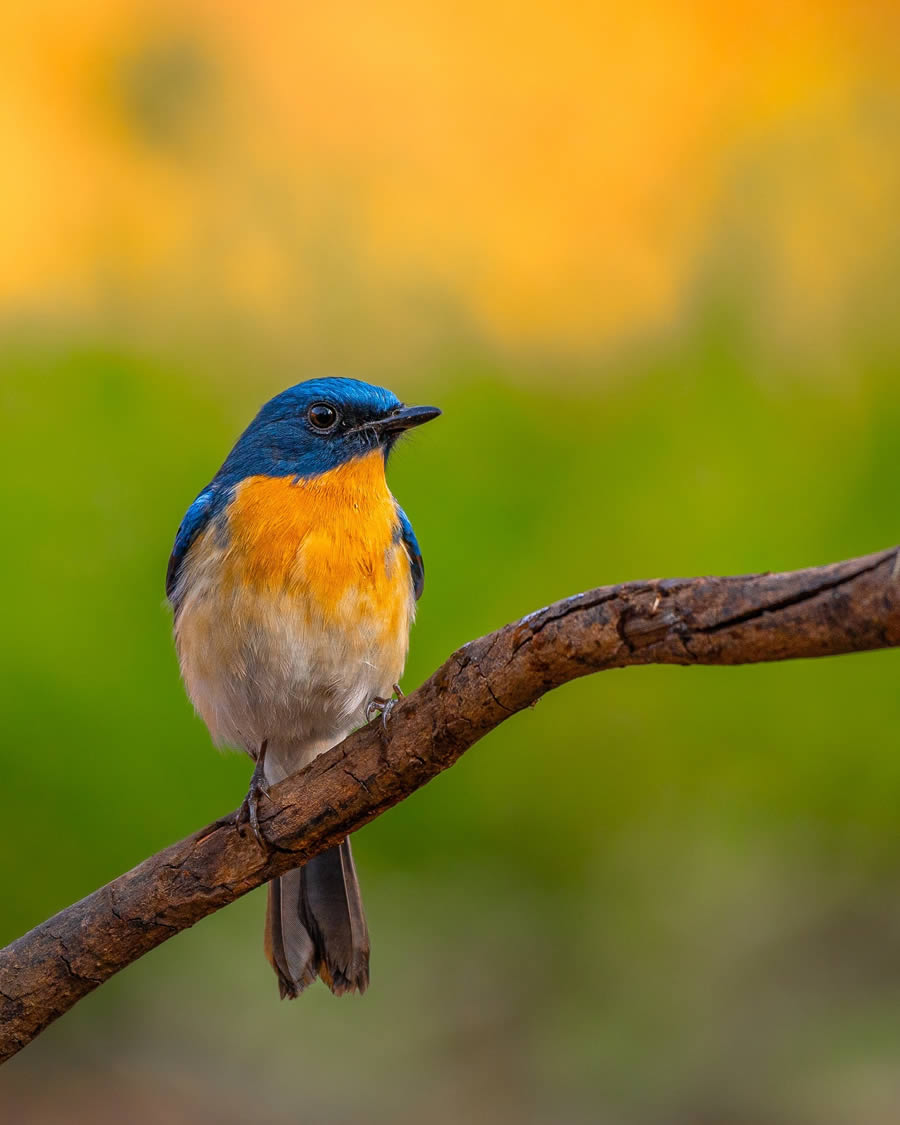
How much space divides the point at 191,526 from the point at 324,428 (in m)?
0.48

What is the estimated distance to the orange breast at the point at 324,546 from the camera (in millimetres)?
3305

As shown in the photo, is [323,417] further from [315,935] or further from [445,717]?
[445,717]

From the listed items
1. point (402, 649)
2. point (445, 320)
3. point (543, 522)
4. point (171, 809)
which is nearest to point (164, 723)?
point (171, 809)

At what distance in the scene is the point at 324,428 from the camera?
3711 mm

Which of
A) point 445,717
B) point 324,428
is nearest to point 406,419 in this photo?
point 324,428

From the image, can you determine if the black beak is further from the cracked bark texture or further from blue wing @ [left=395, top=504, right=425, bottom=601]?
the cracked bark texture

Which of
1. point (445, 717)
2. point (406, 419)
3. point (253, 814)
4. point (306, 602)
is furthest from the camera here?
point (406, 419)

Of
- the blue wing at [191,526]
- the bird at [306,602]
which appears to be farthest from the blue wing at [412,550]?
the blue wing at [191,526]

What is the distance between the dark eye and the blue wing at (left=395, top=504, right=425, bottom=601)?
0.32m

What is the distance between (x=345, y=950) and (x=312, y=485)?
1.28 meters

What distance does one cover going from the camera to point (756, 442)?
4.66 meters

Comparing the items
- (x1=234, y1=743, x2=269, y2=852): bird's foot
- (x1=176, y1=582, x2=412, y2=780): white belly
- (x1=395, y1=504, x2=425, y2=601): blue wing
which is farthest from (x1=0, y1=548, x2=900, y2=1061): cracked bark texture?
(x1=395, y1=504, x2=425, y2=601): blue wing

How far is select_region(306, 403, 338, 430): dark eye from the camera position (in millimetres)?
3717

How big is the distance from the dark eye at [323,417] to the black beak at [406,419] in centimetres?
14
